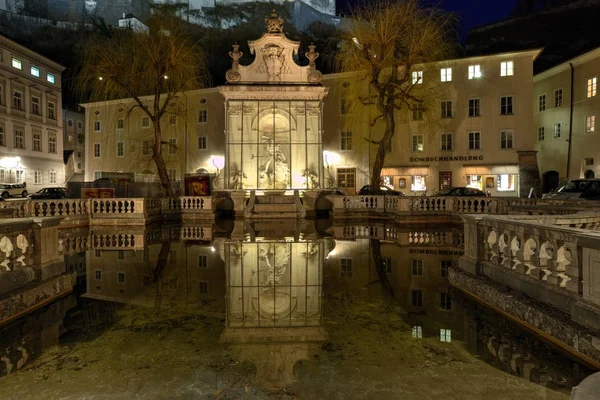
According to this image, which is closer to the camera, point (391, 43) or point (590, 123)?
point (391, 43)

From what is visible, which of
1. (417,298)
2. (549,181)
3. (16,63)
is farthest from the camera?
(16,63)

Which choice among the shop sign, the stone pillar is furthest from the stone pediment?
the stone pillar

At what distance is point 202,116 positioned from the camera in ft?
148

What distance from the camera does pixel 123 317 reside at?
682 centimetres

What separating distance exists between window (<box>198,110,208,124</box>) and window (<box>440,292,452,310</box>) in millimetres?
40240

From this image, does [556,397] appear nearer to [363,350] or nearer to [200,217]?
[363,350]

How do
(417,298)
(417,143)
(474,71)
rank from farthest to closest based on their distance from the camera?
(417,143)
(474,71)
(417,298)

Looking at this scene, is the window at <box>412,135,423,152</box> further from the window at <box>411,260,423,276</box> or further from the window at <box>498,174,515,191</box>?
the window at <box>411,260,423,276</box>

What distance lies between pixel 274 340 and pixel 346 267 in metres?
5.13

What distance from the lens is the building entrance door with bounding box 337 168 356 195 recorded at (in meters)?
40.6

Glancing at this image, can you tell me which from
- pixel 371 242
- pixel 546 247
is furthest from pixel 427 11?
pixel 546 247

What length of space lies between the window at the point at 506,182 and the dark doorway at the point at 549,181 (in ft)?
19.3

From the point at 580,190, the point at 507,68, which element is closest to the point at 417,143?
the point at 507,68

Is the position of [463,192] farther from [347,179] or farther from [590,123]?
[590,123]
